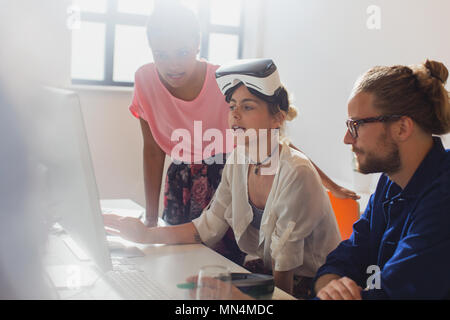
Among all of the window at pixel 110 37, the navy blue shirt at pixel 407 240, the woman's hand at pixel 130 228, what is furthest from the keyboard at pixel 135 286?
the window at pixel 110 37

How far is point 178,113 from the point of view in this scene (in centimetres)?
216

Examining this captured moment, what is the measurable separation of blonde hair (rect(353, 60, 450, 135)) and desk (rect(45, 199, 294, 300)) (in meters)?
0.53

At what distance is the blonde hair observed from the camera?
1229 mm

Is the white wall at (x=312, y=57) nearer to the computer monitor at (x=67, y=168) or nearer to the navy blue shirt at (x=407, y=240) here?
the navy blue shirt at (x=407, y=240)

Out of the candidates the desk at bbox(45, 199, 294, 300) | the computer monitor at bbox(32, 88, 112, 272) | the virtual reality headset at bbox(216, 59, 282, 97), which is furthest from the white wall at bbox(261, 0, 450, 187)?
the computer monitor at bbox(32, 88, 112, 272)

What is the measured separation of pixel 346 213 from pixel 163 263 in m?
0.72

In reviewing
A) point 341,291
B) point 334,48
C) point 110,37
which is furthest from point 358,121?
point 110,37

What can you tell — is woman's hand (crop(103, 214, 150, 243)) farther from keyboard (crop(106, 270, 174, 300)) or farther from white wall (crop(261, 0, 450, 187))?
white wall (crop(261, 0, 450, 187))

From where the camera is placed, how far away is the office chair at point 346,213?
5.70ft

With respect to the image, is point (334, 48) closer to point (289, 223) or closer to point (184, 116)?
point (184, 116)

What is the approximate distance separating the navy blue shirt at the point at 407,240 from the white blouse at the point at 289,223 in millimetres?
141

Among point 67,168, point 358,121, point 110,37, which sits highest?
point 110,37

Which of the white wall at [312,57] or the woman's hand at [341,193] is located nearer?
the woman's hand at [341,193]
